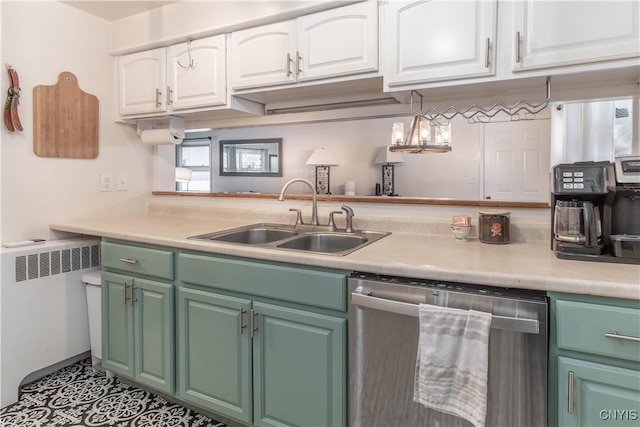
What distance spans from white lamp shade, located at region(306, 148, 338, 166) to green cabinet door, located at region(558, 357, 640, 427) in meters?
4.04

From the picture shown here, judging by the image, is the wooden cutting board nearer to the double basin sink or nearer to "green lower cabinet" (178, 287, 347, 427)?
the double basin sink

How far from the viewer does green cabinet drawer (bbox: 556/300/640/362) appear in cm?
101

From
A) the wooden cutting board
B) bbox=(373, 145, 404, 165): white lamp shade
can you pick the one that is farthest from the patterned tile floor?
bbox=(373, 145, 404, 165): white lamp shade

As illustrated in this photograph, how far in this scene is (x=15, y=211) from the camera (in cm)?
213

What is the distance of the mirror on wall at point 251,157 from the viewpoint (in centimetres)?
565

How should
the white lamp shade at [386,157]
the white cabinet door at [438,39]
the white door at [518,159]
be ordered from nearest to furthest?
1. the white cabinet door at [438,39]
2. the white door at [518,159]
3. the white lamp shade at [386,157]

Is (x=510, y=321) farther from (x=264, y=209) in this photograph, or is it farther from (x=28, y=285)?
(x=28, y=285)

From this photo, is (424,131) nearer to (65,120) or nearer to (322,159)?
(65,120)

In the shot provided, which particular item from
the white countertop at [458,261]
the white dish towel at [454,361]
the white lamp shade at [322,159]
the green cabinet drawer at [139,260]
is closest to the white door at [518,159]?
the white lamp shade at [322,159]

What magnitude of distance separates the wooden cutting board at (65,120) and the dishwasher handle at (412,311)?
2068mm

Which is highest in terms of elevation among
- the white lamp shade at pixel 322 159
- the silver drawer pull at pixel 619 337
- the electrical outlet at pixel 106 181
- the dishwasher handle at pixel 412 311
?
the white lamp shade at pixel 322 159

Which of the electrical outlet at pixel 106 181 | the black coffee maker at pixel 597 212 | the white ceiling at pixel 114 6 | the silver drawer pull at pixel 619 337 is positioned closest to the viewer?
the silver drawer pull at pixel 619 337

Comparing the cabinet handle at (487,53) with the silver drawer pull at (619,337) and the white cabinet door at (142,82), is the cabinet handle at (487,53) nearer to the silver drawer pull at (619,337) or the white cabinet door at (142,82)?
the silver drawer pull at (619,337)

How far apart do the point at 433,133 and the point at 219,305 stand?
1.57 metres
